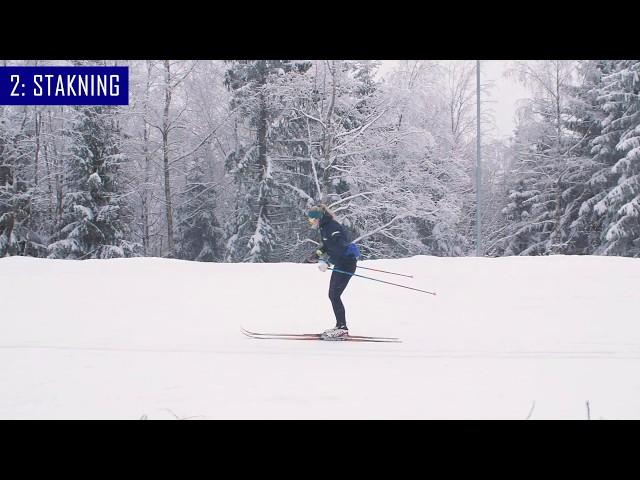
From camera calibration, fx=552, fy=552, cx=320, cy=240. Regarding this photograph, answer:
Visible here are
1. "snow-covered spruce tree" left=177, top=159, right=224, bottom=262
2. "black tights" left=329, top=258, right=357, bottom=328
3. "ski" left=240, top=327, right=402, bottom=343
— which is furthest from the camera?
"snow-covered spruce tree" left=177, top=159, right=224, bottom=262

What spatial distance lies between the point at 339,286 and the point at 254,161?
19713mm

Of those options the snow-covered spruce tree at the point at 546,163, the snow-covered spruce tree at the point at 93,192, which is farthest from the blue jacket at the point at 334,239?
the snow-covered spruce tree at the point at 546,163

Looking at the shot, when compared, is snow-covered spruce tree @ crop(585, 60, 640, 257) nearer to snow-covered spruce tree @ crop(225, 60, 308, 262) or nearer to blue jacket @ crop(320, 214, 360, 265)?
snow-covered spruce tree @ crop(225, 60, 308, 262)

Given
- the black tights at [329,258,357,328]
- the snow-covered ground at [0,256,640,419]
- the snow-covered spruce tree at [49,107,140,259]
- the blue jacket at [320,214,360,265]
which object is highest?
the snow-covered spruce tree at [49,107,140,259]

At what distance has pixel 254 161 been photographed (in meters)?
26.8

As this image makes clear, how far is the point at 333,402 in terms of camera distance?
5.30 m

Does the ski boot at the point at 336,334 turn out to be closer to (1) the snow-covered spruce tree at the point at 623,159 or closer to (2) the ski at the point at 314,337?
(2) the ski at the point at 314,337

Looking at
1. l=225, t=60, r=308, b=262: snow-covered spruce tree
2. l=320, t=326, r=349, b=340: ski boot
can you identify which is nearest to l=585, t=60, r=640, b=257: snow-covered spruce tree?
l=225, t=60, r=308, b=262: snow-covered spruce tree

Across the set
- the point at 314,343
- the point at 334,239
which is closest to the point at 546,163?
the point at 334,239

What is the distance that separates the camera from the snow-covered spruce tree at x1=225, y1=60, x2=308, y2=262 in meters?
25.5

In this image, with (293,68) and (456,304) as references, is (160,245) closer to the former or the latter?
(293,68)

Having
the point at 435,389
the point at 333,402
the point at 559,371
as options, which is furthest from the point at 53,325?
the point at 559,371

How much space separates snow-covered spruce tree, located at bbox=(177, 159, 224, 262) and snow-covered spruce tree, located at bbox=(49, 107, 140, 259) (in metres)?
4.76
